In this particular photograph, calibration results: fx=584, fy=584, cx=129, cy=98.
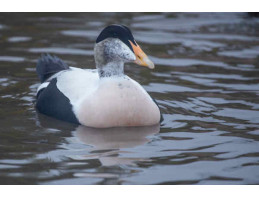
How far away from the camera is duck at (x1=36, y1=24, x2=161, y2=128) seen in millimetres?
6527

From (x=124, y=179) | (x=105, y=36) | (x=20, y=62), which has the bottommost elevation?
(x=124, y=179)

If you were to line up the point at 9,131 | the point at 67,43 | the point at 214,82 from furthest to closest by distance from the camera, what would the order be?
the point at 67,43, the point at 214,82, the point at 9,131

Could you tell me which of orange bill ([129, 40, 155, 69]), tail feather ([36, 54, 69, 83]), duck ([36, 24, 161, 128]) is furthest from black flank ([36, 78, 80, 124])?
orange bill ([129, 40, 155, 69])

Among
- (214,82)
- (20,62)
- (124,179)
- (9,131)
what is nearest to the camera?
(124,179)

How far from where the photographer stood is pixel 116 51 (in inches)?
260

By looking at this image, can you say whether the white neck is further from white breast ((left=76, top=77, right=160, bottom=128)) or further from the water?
the water

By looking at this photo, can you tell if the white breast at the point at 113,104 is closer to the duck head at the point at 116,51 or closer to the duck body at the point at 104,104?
the duck body at the point at 104,104

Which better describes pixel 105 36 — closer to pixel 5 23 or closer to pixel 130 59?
pixel 130 59

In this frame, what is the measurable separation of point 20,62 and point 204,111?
3356 millimetres

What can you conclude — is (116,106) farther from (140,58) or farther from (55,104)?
(55,104)

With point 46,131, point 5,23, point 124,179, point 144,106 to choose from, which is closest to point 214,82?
point 144,106

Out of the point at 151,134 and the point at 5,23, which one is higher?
the point at 5,23

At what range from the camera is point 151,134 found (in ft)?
21.2

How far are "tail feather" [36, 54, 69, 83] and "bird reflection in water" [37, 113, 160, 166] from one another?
0.96 metres
